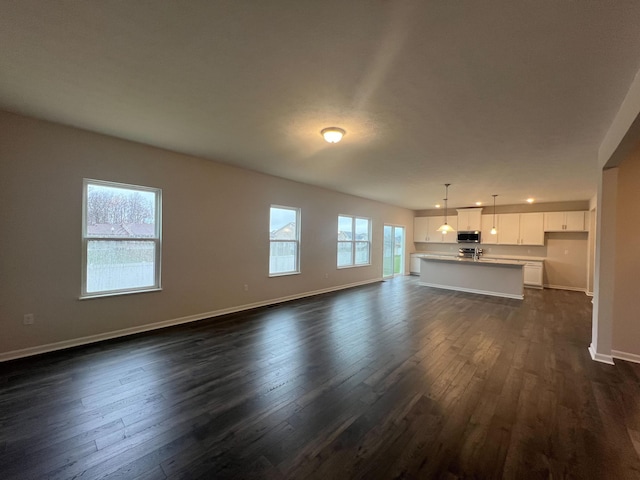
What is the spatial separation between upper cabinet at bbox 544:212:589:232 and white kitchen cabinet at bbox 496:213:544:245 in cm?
16

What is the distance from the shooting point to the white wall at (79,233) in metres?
3.03

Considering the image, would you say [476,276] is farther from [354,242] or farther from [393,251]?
[354,242]

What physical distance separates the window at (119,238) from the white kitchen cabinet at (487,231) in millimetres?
9389

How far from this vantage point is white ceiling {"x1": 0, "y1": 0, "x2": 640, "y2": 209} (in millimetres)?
1562

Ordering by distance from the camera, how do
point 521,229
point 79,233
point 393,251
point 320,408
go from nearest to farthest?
point 320,408
point 79,233
point 521,229
point 393,251

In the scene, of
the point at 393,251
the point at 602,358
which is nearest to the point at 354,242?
the point at 393,251

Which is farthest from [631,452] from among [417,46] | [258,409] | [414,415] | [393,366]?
[417,46]

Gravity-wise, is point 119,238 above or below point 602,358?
above

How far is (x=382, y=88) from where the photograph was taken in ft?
7.54

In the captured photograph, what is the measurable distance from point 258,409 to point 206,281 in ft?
9.56

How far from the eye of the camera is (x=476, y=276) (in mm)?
A: 7332

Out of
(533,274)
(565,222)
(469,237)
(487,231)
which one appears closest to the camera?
(565,222)

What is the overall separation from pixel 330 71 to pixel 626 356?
464 centimetres

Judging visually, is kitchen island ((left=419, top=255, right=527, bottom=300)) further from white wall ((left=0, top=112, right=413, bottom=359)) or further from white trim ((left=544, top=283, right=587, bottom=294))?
white wall ((left=0, top=112, right=413, bottom=359))
